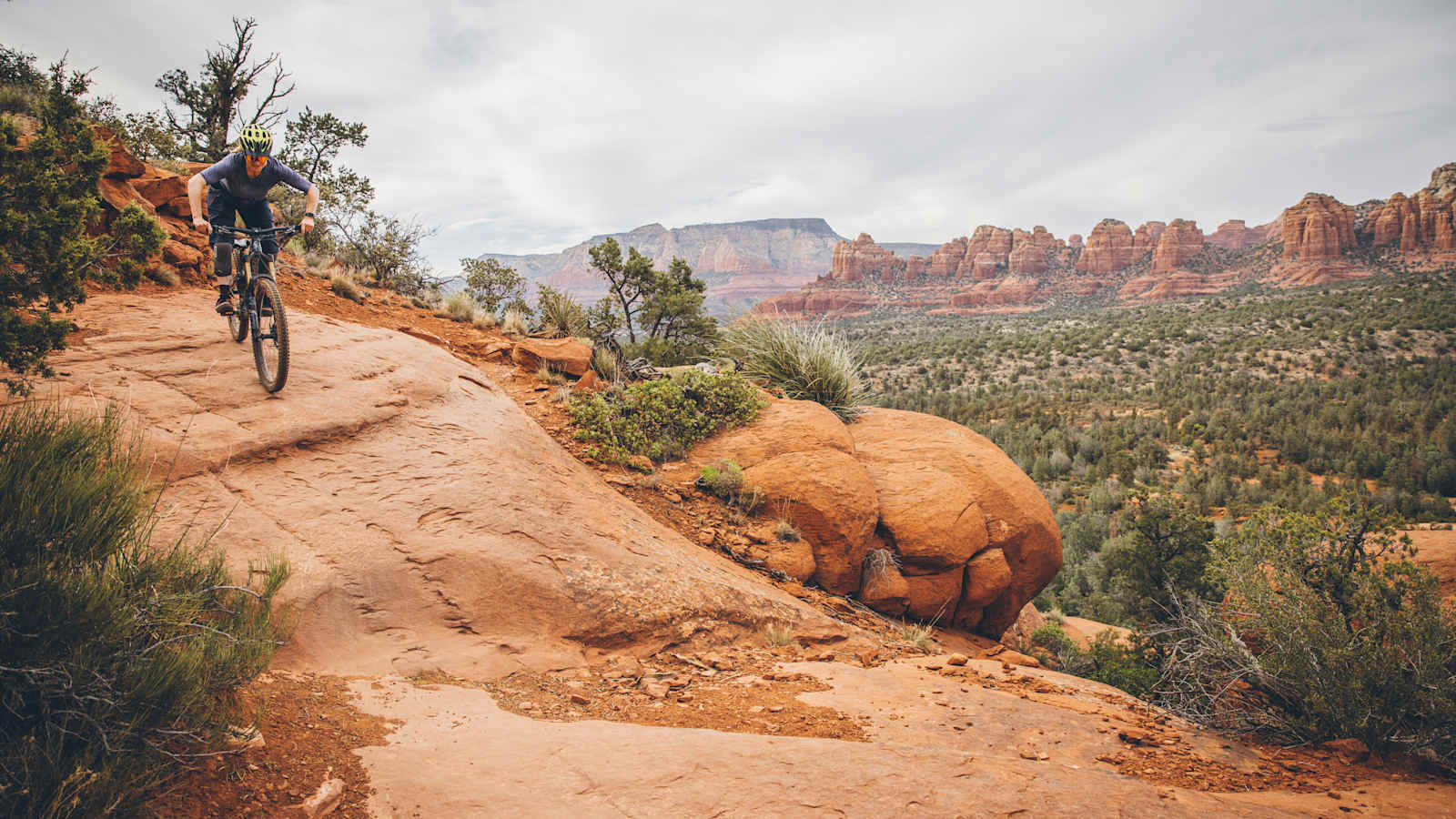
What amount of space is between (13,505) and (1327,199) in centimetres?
14061

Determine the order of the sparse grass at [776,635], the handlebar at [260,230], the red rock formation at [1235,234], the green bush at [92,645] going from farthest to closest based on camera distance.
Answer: the red rock formation at [1235,234]
the handlebar at [260,230]
the sparse grass at [776,635]
the green bush at [92,645]

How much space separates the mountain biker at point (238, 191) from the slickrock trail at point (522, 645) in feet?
2.67

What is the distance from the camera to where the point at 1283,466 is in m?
28.5

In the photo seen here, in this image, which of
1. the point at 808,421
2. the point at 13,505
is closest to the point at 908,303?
the point at 808,421

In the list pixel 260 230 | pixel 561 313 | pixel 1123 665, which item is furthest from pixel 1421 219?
pixel 260 230

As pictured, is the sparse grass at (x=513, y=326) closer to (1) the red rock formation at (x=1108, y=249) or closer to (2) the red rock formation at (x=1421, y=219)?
(2) the red rock formation at (x=1421, y=219)

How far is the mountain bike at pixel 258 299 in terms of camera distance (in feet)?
18.6

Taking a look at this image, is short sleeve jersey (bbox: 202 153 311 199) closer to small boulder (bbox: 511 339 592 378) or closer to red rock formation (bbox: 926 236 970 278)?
small boulder (bbox: 511 339 592 378)

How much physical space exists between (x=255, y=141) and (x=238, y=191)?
1.69ft

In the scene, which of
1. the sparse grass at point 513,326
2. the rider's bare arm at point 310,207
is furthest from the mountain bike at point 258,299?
the sparse grass at point 513,326

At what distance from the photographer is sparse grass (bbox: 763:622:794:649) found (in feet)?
17.9

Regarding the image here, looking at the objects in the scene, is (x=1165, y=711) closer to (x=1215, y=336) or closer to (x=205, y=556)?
(x=205, y=556)

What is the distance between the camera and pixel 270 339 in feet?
20.4

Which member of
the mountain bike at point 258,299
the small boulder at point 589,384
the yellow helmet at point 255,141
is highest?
the yellow helmet at point 255,141
